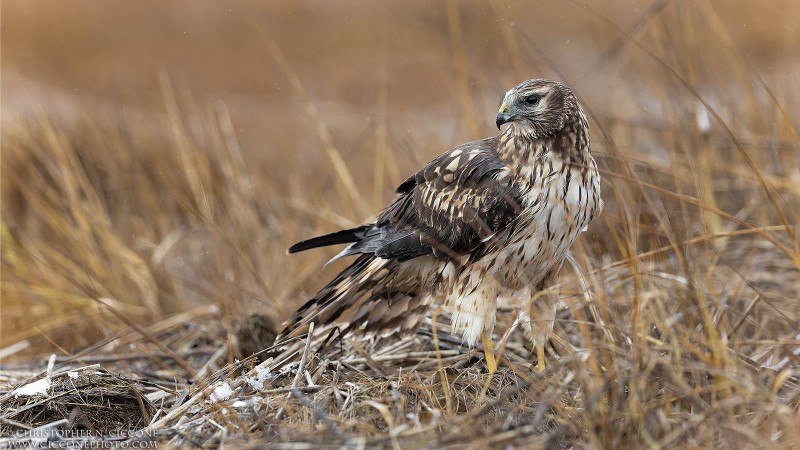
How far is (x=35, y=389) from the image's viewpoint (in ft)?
11.3

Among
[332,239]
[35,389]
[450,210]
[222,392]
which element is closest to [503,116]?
[450,210]

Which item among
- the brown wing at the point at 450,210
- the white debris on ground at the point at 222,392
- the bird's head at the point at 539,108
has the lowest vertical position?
the white debris on ground at the point at 222,392

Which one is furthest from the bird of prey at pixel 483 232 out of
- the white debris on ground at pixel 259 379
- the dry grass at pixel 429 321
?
the white debris on ground at pixel 259 379

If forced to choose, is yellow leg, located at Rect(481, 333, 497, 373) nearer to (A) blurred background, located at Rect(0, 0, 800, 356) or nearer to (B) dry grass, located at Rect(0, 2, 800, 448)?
(B) dry grass, located at Rect(0, 2, 800, 448)

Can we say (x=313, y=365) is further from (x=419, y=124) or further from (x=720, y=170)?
(x=419, y=124)

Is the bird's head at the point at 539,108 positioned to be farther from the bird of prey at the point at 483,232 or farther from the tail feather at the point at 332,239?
the tail feather at the point at 332,239

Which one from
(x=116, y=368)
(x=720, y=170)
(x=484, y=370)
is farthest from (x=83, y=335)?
(x=720, y=170)

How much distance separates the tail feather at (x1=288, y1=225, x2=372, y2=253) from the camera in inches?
155

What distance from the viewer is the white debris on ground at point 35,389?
11.2 ft

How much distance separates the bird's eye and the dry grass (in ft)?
1.46

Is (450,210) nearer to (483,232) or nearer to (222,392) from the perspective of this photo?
(483,232)

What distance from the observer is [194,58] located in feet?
37.1

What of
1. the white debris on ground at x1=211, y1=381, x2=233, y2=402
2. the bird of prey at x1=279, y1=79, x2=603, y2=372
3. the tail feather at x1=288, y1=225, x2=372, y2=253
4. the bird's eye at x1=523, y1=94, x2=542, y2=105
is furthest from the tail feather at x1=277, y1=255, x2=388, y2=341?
the bird's eye at x1=523, y1=94, x2=542, y2=105

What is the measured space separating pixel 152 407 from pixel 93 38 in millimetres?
8755
